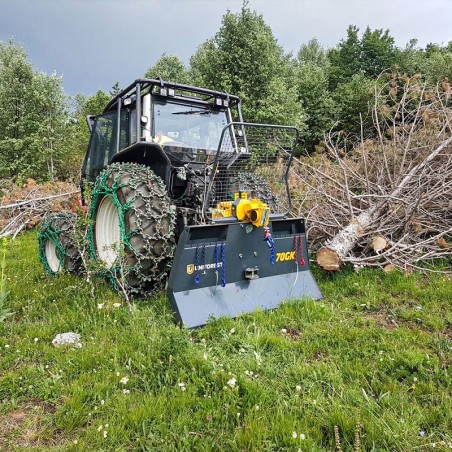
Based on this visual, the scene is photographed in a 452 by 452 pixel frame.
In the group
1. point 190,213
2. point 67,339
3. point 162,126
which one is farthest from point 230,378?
point 162,126

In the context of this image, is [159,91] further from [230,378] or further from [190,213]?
[230,378]

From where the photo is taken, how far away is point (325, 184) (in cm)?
671

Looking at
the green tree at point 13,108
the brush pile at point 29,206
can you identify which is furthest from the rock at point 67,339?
the green tree at point 13,108

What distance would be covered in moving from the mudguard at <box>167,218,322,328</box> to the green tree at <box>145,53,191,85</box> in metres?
24.8

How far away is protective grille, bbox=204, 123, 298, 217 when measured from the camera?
3949 millimetres

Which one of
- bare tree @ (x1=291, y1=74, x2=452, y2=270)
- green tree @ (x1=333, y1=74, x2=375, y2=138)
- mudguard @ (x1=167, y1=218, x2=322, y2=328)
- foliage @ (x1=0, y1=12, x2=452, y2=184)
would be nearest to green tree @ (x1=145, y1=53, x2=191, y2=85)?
foliage @ (x1=0, y1=12, x2=452, y2=184)

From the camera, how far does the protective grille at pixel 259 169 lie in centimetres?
395

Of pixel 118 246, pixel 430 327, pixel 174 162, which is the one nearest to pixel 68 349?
pixel 118 246

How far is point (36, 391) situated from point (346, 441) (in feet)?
6.43

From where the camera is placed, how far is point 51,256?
5555mm

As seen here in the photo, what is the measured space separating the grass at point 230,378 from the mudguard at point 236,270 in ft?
0.64

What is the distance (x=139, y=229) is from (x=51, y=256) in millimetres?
2608

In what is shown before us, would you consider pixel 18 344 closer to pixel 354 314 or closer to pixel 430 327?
pixel 354 314

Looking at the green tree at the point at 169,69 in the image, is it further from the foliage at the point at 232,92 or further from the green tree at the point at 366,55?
the green tree at the point at 366,55
